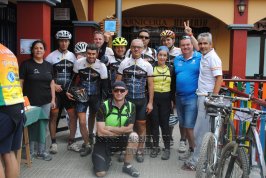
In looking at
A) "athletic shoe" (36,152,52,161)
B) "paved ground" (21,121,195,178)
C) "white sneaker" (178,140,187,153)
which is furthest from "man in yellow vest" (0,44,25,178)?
"white sneaker" (178,140,187,153)

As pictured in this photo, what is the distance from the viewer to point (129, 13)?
13.3 metres

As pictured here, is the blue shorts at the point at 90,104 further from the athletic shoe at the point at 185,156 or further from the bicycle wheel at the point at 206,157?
the bicycle wheel at the point at 206,157

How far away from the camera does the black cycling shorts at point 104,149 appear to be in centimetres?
495

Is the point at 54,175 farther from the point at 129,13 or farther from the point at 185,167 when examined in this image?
the point at 129,13

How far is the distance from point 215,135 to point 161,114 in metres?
1.73

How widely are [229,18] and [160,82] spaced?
663cm

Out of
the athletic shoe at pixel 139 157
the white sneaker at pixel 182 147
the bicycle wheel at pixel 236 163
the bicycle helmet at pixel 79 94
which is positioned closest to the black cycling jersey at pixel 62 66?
the bicycle helmet at pixel 79 94

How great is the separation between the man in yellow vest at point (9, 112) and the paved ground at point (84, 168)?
1217 millimetres

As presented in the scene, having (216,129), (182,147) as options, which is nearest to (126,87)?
(182,147)

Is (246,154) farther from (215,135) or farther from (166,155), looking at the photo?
(166,155)

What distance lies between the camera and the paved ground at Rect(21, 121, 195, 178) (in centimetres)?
496

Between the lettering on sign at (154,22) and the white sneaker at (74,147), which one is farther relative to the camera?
the lettering on sign at (154,22)

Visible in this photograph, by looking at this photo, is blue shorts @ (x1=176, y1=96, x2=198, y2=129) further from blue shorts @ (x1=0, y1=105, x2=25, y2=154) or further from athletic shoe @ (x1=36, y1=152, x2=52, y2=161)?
blue shorts @ (x1=0, y1=105, x2=25, y2=154)

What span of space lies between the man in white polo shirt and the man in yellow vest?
222 centimetres
